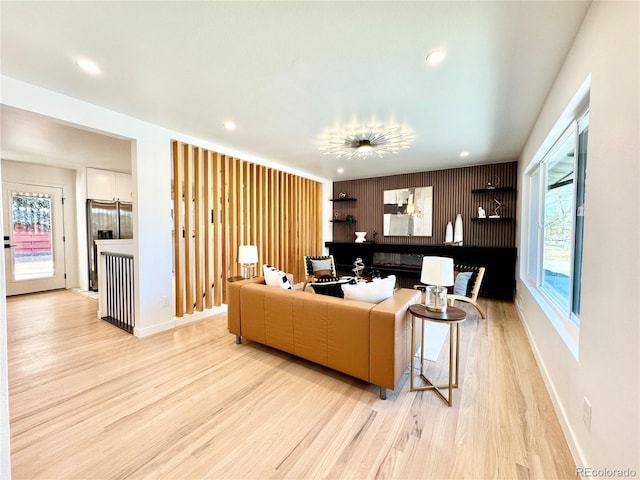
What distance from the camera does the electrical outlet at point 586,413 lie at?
1469mm

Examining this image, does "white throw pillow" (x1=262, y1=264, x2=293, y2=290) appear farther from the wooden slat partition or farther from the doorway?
the doorway

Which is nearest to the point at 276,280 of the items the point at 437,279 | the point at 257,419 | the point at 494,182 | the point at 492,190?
the point at 257,419

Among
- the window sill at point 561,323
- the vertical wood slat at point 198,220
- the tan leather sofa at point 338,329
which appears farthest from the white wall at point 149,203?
the window sill at point 561,323

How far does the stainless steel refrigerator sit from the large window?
7235 mm

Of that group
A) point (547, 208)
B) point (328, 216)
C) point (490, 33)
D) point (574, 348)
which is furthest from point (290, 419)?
point (328, 216)

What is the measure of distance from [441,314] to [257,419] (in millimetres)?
1562

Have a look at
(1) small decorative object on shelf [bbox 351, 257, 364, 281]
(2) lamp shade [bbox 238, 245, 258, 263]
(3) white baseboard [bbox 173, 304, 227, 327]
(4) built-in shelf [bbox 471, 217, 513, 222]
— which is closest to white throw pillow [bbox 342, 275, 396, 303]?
(2) lamp shade [bbox 238, 245, 258, 263]

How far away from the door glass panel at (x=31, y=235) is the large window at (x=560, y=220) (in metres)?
8.21

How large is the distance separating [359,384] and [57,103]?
151 inches

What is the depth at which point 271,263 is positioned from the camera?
5.18 metres

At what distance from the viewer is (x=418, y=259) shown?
5871 mm

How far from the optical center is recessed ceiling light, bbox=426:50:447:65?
197cm

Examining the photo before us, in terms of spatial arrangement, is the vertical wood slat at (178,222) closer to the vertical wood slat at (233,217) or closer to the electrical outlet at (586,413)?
the vertical wood slat at (233,217)

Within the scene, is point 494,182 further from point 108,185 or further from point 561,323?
point 108,185
